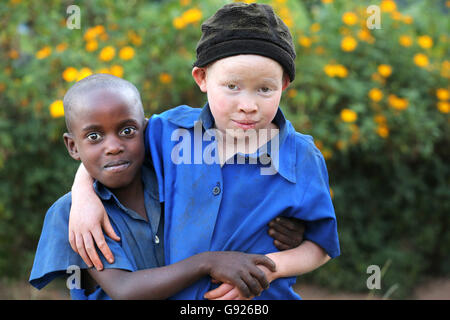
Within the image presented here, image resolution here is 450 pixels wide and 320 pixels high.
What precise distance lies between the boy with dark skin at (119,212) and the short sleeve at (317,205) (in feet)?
0.30

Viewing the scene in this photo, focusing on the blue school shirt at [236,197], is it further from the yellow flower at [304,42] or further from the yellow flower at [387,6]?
the yellow flower at [387,6]

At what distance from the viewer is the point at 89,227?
1772 mm

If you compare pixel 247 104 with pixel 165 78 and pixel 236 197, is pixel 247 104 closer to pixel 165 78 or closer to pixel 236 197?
pixel 236 197

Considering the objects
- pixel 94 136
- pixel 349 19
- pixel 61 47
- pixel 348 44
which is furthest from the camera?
pixel 349 19

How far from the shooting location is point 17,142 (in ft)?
12.8

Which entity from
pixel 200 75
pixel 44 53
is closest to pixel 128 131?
pixel 200 75

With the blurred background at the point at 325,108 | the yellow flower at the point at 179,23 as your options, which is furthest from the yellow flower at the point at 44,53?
the yellow flower at the point at 179,23

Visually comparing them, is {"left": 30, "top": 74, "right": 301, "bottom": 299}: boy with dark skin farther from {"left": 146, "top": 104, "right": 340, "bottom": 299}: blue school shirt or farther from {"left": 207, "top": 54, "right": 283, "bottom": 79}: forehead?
{"left": 207, "top": 54, "right": 283, "bottom": 79}: forehead

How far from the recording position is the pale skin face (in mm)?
1727

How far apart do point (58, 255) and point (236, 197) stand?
654 millimetres

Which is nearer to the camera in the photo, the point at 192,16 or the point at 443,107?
the point at 192,16

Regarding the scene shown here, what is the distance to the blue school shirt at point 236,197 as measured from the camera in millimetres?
1837

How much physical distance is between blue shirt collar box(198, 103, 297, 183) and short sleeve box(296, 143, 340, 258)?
48 mm
